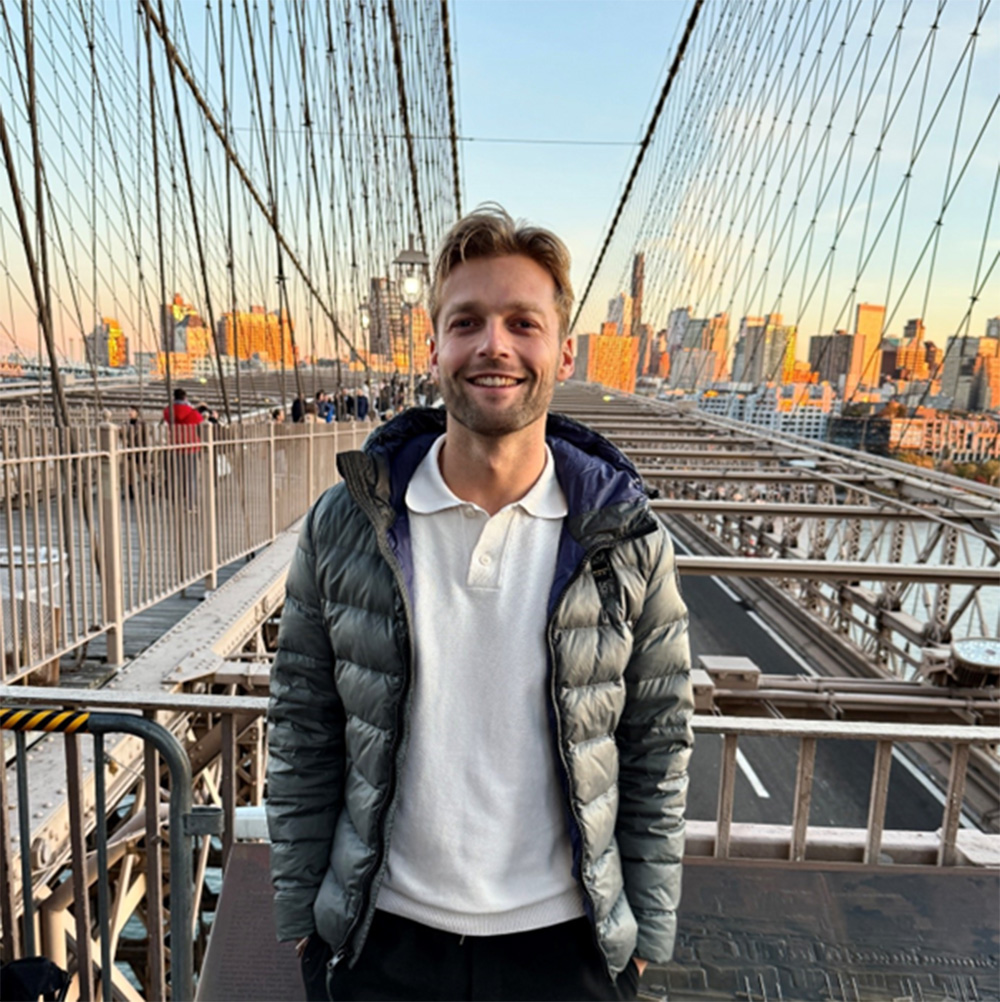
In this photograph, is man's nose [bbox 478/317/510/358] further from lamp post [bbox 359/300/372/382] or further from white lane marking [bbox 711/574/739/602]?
lamp post [bbox 359/300/372/382]

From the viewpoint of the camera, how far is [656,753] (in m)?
1.30

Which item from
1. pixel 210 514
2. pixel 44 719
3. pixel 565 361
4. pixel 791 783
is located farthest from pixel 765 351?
pixel 44 719

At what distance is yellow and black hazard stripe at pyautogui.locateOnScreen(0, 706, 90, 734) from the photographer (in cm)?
163

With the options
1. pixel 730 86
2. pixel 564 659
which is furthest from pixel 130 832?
pixel 730 86

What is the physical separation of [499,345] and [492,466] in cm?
19

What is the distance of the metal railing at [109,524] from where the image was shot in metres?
3.43

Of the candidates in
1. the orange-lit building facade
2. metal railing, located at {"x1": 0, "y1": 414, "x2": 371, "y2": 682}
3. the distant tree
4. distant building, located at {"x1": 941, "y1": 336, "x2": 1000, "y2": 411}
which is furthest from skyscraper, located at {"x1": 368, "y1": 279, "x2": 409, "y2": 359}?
metal railing, located at {"x1": 0, "y1": 414, "x2": 371, "y2": 682}

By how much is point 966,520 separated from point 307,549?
294 inches

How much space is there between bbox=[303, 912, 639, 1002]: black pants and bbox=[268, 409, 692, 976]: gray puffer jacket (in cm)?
4

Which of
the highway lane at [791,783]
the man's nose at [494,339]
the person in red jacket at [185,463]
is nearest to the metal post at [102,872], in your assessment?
the man's nose at [494,339]

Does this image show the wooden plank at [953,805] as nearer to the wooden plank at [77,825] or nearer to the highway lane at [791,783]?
the wooden plank at [77,825]

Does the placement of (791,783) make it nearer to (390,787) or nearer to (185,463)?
(185,463)

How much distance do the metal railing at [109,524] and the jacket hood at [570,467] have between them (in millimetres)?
2380

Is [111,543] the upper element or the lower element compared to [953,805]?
upper
